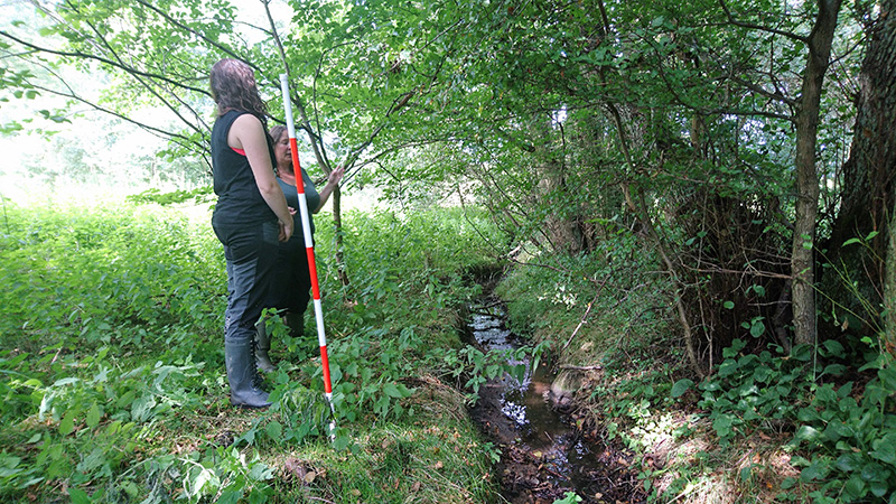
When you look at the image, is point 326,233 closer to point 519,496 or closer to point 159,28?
point 159,28

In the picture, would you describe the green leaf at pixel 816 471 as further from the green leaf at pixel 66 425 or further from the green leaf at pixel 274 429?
the green leaf at pixel 66 425

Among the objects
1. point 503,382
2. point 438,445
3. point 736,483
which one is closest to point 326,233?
point 503,382

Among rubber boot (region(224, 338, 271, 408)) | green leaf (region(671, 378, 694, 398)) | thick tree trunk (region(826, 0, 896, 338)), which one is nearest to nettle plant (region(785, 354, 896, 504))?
thick tree trunk (region(826, 0, 896, 338))

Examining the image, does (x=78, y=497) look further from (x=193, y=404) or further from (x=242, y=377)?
(x=242, y=377)

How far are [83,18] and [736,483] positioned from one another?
5.19 meters

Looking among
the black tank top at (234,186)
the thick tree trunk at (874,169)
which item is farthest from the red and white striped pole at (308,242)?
the thick tree trunk at (874,169)

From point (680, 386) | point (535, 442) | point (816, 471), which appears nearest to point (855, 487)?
point (816, 471)

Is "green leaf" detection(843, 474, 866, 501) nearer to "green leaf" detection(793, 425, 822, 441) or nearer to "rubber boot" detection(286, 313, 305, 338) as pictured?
"green leaf" detection(793, 425, 822, 441)

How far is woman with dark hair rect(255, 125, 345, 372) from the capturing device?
2756mm

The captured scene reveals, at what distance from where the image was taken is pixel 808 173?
84.5 inches

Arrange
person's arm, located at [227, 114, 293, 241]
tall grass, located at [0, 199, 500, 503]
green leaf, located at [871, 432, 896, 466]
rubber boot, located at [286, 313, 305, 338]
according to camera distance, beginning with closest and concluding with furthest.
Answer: green leaf, located at [871, 432, 896, 466], tall grass, located at [0, 199, 500, 503], person's arm, located at [227, 114, 293, 241], rubber boot, located at [286, 313, 305, 338]

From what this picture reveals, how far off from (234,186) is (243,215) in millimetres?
186

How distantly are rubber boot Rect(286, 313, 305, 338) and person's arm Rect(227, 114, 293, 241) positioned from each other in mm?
1052

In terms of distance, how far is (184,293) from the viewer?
312 centimetres
